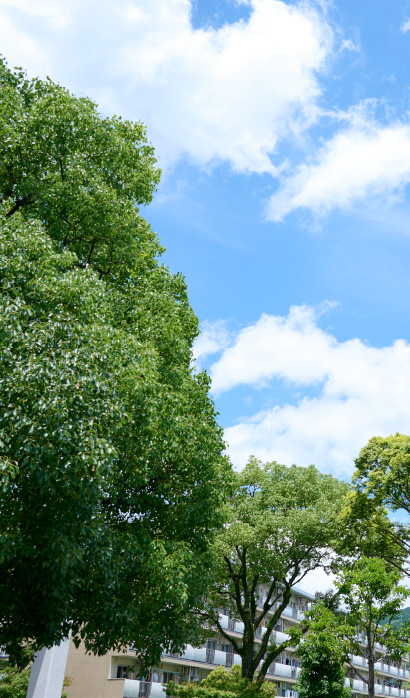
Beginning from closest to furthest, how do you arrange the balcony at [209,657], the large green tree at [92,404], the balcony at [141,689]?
the large green tree at [92,404], the balcony at [141,689], the balcony at [209,657]

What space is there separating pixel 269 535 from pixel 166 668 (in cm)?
1926

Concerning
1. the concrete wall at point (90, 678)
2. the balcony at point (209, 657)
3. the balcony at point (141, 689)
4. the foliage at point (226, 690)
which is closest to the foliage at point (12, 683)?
the concrete wall at point (90, 678)

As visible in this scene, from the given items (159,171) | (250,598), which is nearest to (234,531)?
(250,598)

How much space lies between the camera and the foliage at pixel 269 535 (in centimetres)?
2605

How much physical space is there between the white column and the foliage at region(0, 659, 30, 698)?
21.8ft

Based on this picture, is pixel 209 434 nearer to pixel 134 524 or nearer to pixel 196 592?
pixel 134 524

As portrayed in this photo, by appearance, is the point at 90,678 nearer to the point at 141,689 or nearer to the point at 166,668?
the point at 141,689

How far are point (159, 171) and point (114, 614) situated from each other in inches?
438

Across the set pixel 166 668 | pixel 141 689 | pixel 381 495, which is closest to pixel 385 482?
pixel 381 495

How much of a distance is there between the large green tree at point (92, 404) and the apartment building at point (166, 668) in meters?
2.86

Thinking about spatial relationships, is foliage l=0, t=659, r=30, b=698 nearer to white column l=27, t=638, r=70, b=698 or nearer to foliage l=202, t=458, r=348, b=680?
white column l=27, t=638, r=70, b=698

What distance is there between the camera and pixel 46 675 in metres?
15.6

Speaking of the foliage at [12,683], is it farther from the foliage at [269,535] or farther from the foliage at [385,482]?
the foliage at [385,482]

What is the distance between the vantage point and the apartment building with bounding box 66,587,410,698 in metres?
30.4
